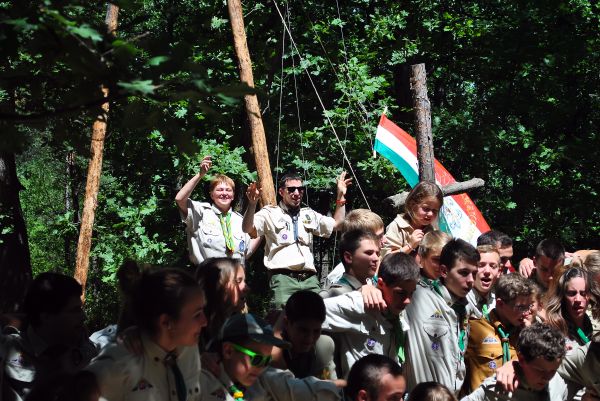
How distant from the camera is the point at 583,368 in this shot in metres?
5.52

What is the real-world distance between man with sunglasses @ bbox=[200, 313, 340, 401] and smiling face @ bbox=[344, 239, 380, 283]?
155cm

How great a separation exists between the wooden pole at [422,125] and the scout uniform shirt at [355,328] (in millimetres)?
3946

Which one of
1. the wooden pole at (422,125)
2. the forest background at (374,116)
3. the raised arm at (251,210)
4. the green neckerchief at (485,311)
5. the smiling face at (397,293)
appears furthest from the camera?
the forest background at (374,116)

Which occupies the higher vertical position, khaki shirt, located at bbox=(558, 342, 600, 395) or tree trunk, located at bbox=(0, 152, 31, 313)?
tree trunk, located at bbox=(0, 152, 31, 313)

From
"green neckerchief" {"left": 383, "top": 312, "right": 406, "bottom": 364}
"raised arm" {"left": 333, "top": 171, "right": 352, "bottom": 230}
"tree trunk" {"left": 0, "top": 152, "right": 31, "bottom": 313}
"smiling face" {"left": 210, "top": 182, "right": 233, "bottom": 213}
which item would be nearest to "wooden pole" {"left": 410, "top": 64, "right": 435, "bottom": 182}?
"raised arm" {"left": 333, "top": 171, "right": 352, "bottom": 230}

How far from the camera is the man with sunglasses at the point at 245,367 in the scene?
12.7ft

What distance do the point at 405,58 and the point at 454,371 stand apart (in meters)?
13.3

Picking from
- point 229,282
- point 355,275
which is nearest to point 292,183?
point 355,275

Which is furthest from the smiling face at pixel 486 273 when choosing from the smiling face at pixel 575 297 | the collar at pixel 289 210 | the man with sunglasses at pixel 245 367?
the man with sunglasses at pixel 245 367

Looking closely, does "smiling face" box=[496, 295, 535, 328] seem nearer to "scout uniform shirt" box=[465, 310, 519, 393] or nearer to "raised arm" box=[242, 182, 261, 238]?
"scout uniform shirt" box=[465, 310, 519, 393]

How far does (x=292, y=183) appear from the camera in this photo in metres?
8.12

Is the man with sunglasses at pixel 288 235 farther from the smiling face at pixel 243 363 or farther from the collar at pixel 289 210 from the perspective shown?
the smiling face at pixel 243 363

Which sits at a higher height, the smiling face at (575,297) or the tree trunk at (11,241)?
the tree trunk at (11,241)

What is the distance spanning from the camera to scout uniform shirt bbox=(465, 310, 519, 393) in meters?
5.71
